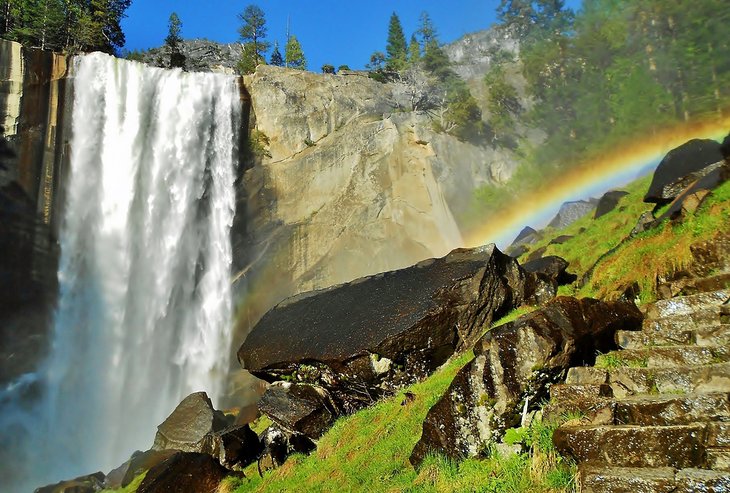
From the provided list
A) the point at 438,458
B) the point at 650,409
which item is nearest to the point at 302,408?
the point at 438,458

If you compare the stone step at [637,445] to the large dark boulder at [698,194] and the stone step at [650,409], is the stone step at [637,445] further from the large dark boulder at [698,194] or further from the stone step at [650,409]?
the large dark boulder at [698,194]

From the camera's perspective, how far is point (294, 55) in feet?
199

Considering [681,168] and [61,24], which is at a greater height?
[61,24]

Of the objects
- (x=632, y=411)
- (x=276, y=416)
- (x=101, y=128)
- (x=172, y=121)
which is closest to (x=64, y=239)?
(x=101, y=128)

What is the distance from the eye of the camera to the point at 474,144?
39656mm

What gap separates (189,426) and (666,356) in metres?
16.8

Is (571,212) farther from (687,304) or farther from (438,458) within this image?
(438,458)

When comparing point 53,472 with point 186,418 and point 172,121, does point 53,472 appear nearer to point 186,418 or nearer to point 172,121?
point 186,418

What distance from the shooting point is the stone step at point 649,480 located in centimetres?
377

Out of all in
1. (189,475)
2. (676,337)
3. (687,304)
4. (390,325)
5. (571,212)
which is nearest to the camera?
(676,337)

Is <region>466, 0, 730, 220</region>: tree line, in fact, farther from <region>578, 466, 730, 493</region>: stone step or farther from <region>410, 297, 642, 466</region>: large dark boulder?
<region>578, 466, 730, 493</region>: stone step

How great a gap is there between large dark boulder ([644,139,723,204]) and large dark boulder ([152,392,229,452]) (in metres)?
16.6

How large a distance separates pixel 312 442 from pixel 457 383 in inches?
226

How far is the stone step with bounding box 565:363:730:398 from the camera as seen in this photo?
5.55 m
